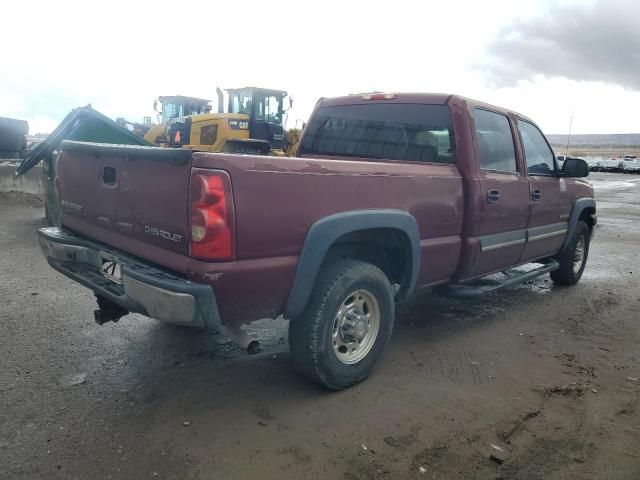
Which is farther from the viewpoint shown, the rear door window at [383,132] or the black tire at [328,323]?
the rear door window at [383,132]

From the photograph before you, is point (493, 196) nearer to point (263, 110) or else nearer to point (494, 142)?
point (494, 142)

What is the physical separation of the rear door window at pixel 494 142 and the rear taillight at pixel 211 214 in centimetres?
246

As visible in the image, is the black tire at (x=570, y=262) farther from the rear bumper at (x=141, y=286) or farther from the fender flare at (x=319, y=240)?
the rear bumper at (x=141, y=286)

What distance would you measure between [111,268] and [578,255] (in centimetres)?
557

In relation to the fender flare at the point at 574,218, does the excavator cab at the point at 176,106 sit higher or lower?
higher

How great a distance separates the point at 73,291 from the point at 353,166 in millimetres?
3709

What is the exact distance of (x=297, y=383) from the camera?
3.62 meters

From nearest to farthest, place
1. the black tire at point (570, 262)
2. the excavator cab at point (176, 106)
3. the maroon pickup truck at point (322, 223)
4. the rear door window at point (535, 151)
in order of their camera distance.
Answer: the maroon pickup truck at point (322, 223) → the rear door window at point (535, 151) → the black tire at point (570, 262) → the excavator cab at point (176, 106)

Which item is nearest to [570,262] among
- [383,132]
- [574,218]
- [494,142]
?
[574,218]

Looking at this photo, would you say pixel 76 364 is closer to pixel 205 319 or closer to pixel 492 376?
pixel 205 319

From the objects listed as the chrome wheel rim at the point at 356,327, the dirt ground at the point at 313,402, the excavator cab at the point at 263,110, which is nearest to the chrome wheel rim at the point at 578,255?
the dirt ground at the point at 313,402

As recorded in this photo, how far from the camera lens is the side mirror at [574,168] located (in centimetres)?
535

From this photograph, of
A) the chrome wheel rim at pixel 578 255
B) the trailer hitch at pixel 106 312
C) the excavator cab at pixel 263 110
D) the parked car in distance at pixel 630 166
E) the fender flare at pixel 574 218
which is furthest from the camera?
the parked car in distance at pixel 630 166

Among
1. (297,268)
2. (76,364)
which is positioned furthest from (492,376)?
(76,364)
